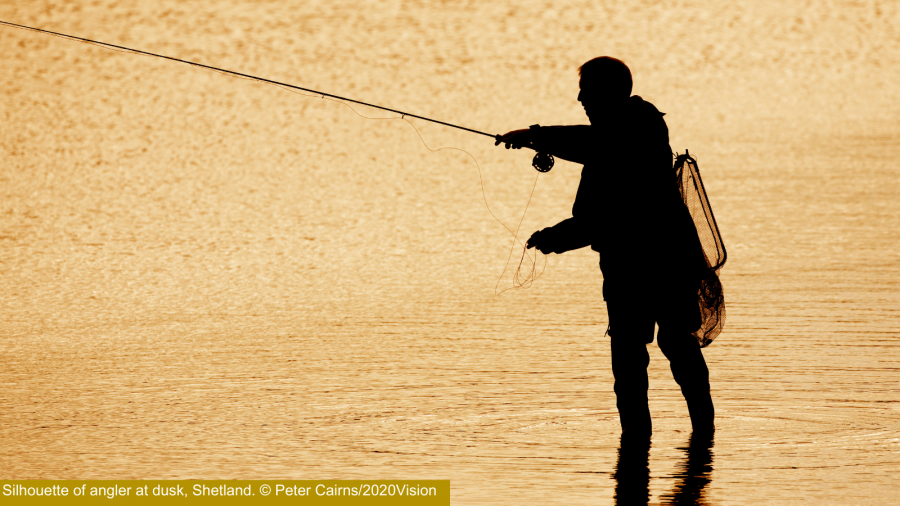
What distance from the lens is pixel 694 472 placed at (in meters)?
4.92

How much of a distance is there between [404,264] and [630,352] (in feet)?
14.5

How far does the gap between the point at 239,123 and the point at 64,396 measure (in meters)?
10.2

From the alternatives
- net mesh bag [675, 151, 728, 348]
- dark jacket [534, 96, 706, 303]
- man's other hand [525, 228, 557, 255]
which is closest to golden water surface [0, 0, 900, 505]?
net mesh bag [675, 151, 728, 348]

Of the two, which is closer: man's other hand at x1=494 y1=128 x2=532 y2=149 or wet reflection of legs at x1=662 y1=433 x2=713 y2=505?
wet reflection of legs at x1=662 y1=433 x2=713 y2=505

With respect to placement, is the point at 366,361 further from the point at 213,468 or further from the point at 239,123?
the point at 239,123

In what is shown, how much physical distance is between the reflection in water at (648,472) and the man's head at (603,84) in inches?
45.8

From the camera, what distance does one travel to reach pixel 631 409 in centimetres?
529

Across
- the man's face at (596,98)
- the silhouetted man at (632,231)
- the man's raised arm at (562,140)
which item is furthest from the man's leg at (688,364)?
the man's face at (596,98)

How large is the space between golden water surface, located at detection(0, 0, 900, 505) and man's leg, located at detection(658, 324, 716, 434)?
0.17 meters

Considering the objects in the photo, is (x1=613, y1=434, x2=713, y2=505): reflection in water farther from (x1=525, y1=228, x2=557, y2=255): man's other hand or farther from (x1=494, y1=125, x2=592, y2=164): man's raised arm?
(x1=494, y1=125, x2=592, y2=164): man's raised arm

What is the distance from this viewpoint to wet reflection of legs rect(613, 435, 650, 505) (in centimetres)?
468

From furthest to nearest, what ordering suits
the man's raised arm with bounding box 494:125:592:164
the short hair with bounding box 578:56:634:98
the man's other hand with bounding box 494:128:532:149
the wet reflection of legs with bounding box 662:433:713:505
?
1. the man's other hand with bounding box 494:128:532:149
2. the man's raised arm with bounding box 494:125:592:164
3. the short hair with bounding box 578:56:634:98
4. the wet reflection of legs with bounding box 662:433:713:505

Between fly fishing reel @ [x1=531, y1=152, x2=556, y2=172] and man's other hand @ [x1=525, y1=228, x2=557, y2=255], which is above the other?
fly fishing reel @ [x1=531, y1=152, x2=556, y2=172]

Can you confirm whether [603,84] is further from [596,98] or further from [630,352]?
[630,352]
